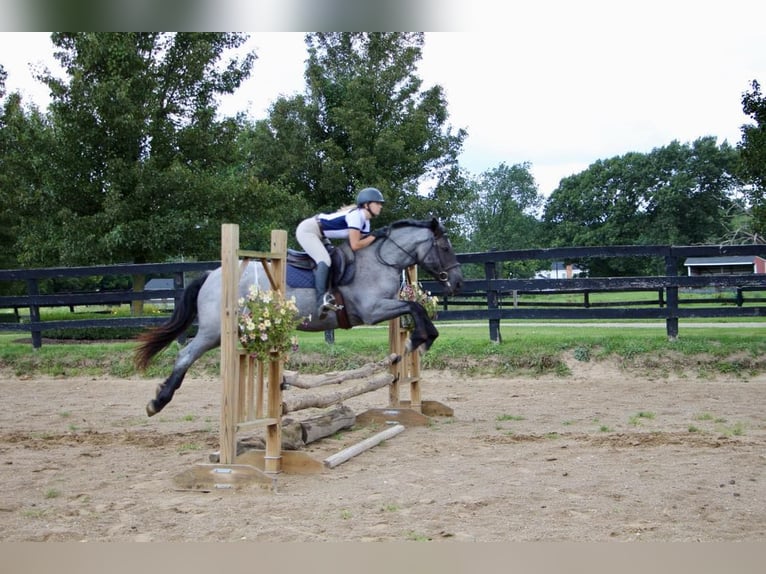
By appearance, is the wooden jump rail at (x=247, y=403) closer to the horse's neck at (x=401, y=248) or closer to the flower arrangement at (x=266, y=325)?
the flower arrangement at (x=266, y=325)

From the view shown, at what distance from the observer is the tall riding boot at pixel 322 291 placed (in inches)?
252

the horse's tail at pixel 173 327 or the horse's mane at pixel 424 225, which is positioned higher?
the horse's mane at pixel 424 225

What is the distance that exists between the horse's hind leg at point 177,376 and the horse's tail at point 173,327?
29 centimetres

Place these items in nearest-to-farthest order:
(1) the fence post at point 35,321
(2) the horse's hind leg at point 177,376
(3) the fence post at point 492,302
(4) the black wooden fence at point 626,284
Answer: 1. (2) the horse's hind leg at point 177,376
2. (4) the black wooden fence at point 626,284
3. (3) the fence post at point 492,302
4. (1) the fence post at point 35,321

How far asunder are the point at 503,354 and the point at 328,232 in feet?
16.3

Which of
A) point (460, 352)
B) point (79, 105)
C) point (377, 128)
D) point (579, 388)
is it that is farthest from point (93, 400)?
point (377, 128)

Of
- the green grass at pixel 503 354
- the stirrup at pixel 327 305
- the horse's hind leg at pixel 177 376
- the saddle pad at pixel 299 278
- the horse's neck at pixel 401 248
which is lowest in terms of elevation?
the green grass at pixel 503 354

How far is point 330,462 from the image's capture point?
5453mm

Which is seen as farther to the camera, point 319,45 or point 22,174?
point 319,45

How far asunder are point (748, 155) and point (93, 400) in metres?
9.21

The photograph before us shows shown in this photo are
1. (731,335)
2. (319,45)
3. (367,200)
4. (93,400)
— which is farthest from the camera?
(319,45)

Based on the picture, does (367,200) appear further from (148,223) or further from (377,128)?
(377,128)

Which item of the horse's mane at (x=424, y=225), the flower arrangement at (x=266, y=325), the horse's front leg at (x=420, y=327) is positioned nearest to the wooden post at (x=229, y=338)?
the flower arrangement at (x=266, y=325)

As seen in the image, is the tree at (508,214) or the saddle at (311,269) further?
the tree at (508,214)
